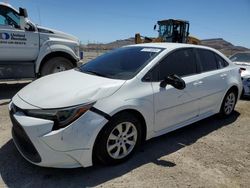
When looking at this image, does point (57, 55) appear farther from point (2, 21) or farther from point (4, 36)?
point (2, 21)

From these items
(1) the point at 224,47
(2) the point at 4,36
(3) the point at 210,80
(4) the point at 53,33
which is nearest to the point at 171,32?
(4) the point at 53,33

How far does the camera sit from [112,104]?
3.27 metres

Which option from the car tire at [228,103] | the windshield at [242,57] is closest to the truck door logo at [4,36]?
the car tire at [228,103]

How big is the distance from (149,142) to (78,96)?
162cm

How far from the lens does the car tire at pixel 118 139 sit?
128 inches

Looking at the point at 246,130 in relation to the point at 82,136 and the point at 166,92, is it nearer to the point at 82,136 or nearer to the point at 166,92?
the point at 166,92

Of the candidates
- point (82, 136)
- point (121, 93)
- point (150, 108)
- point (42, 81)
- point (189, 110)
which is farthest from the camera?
point (189, 110)

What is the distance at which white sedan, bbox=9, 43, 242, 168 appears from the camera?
3.01 metres

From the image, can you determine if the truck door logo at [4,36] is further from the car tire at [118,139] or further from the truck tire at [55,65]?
the car tire at [118,139]

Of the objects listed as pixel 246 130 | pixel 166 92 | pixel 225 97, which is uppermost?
pixel 166 92

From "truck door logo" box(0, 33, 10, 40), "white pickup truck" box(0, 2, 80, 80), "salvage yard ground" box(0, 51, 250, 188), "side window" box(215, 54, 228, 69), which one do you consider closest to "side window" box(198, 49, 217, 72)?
"side window" box(215, 54, 228, 69)

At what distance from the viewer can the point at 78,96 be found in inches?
126

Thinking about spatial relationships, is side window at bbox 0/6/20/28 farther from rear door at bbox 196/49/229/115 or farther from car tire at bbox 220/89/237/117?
car tire at bbox 220/89/237/117

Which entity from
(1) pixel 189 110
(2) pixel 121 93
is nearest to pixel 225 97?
(1) pixel 189 110
